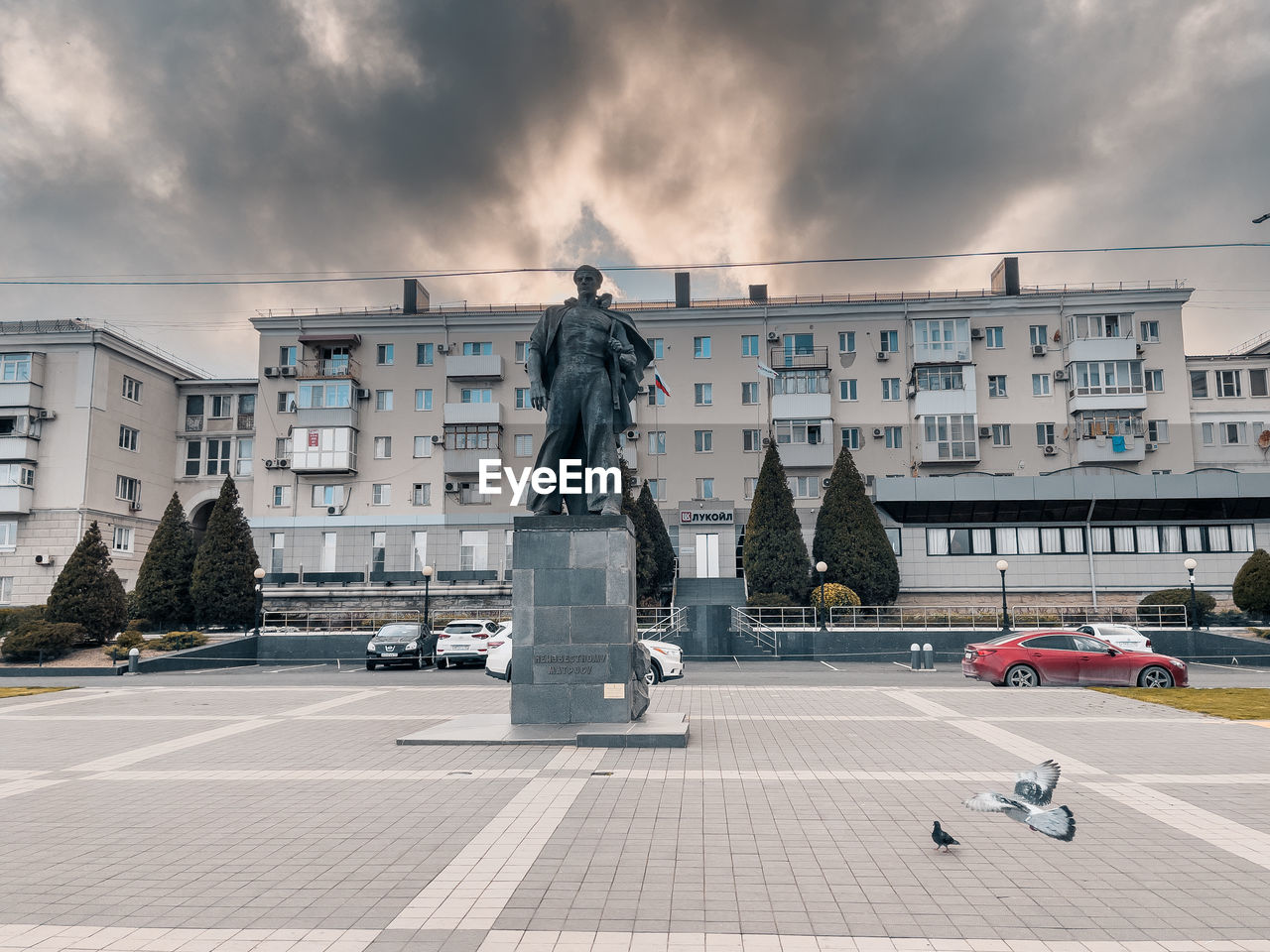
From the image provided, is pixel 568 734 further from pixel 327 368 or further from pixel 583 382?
pixel 327 368

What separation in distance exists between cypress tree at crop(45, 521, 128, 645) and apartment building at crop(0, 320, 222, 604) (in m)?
16.9

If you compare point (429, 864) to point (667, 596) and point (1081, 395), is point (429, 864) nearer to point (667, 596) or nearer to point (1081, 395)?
point (667, 596)

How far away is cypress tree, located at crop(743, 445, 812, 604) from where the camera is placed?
36844 millimetres

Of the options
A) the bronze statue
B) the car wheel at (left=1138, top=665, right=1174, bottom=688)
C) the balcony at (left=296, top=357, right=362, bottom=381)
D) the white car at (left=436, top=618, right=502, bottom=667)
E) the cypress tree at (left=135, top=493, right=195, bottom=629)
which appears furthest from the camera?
the balcony at (left=296, top=357, right=362, bottom=381)

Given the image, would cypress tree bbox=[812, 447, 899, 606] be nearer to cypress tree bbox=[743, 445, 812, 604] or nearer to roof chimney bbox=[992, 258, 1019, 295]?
cypress tree bbox=[743, 445, 812, 604]

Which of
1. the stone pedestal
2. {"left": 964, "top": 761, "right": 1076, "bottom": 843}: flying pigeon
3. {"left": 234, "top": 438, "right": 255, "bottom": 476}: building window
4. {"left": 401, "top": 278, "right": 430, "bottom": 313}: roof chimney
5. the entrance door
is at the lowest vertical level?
{"left": 964, "top": 761, "right": 1076, "bottom": 843}: flying pigeon

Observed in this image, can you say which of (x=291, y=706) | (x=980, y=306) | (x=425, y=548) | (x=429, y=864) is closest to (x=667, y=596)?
(x=425, y=548)

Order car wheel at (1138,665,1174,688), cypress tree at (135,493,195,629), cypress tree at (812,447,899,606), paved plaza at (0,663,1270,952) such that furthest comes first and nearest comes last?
cypress tree at (812,447,899,606) < cypress tree at (135,493,195,629) < car wheel at (1138,665,1174,688) < paved plaza at (0,663,1270,952)

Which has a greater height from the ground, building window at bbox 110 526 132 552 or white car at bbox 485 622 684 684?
building window at bbox 110 526 132 552

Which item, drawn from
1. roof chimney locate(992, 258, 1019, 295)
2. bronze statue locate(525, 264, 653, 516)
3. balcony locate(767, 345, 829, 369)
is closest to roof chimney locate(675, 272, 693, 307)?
balcony locate(767, 345, 829, 369)

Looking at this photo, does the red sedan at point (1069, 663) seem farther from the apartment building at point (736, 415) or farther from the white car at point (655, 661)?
the apartment building at point (736, 415)

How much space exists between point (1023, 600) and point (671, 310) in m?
22.6

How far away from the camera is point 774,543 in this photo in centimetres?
3712

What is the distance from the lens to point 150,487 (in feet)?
161
